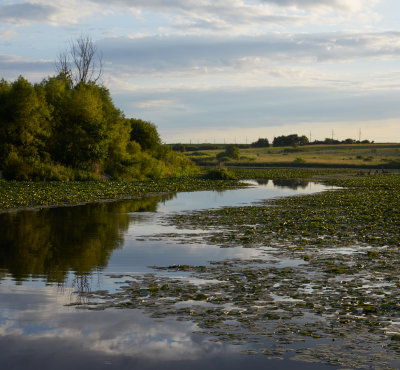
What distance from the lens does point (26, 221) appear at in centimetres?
2203

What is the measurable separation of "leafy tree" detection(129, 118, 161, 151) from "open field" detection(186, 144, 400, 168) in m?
48.8

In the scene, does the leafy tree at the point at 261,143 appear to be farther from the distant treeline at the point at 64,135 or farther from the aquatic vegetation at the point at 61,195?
the aquatic vegetation at the point at 61,195

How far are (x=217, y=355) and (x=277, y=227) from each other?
13.8 m

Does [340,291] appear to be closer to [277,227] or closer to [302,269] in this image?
[302,269]

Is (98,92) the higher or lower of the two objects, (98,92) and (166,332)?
the higher

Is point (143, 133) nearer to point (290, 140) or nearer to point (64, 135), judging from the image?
point (64, 135)

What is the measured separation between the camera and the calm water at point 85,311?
7.11m

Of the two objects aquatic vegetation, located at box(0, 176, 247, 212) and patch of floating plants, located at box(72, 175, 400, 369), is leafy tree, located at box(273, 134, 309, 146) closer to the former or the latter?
aquatic vegetation, located at box(0, 176, 247, 212)

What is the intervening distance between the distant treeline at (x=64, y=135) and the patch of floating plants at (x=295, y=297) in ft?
113

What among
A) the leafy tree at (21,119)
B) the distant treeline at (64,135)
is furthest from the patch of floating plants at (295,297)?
the leafy tree at (21,119)

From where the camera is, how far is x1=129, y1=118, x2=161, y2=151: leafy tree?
65.2 metres

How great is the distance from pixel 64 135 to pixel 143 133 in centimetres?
1339

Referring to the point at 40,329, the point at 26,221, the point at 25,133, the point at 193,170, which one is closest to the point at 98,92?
the point at 25,133

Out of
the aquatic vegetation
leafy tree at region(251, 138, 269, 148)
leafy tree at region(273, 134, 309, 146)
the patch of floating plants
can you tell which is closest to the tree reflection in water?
the patch of floating plants
